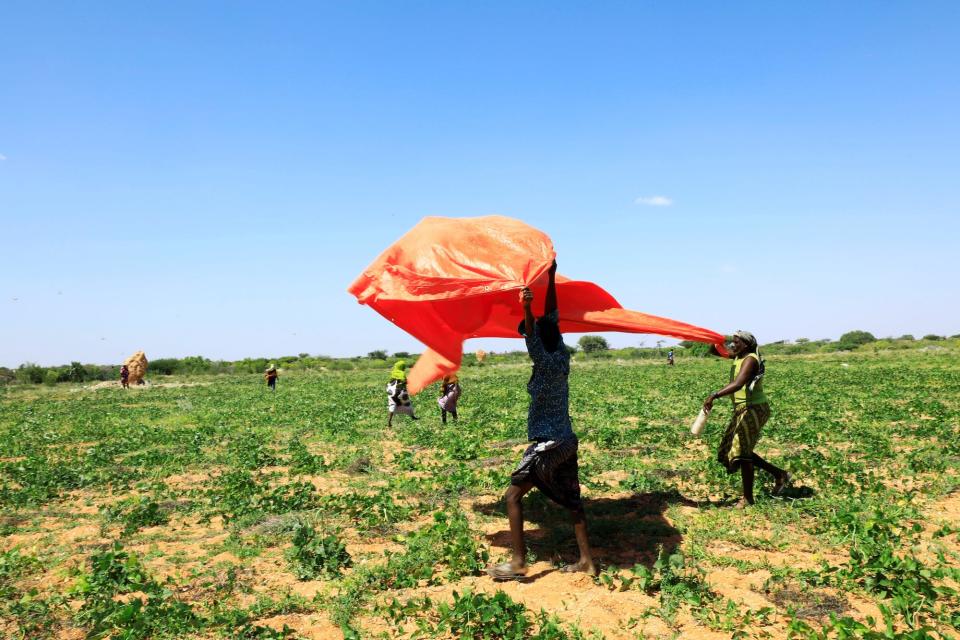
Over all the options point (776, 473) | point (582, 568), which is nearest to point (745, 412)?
point (776, 473)

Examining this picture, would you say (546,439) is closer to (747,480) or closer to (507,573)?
(507,573)

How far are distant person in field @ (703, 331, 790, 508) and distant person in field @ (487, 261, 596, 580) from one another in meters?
2.45

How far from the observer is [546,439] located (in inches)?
224

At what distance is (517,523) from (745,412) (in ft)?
10.7

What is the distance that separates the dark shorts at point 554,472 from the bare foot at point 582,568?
1.56 ft

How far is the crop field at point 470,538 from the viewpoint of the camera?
4.79 metres

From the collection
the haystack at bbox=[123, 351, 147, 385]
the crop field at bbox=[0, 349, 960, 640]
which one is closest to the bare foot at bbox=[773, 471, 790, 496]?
the crop field at bbox=[0, 349, 960, 640]

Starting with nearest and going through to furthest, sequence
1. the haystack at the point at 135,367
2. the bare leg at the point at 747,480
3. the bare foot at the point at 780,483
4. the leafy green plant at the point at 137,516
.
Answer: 1. the bare leg at the point at 747,480
2. the bare foot at the point at 780,483
3. the leafy green plant at the point at 137,516
4. the haystack at the point at 135,367

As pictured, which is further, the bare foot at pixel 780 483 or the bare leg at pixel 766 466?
the bare foot at pixel 780 483

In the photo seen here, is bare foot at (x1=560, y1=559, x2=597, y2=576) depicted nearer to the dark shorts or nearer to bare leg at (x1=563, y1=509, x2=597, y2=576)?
bare leg at (x1=563, y1=509, x2=597, y2=576)

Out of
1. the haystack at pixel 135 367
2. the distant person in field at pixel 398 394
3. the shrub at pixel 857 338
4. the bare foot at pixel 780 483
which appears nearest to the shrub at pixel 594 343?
the shrub at pixel 857 338

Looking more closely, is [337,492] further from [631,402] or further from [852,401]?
[852,401]

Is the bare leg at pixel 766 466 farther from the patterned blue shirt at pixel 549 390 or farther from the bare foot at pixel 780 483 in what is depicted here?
the patterned blue shirt at pixel 549 390

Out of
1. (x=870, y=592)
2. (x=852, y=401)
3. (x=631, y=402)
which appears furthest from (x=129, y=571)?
(x=852, y=401)
